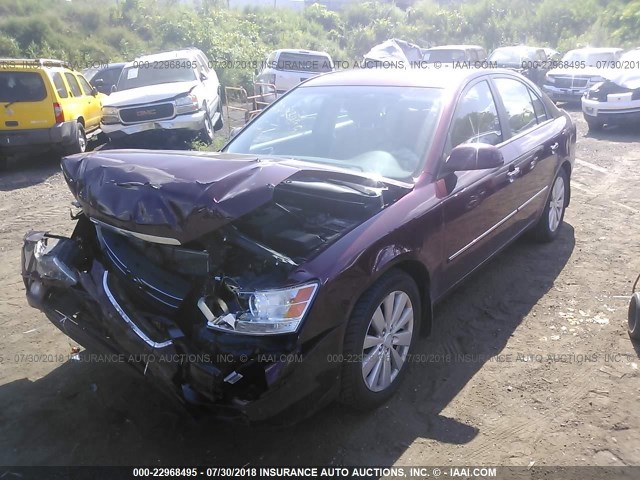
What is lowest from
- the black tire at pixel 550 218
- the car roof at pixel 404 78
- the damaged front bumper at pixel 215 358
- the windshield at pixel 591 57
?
the black tire at pixel 550 218

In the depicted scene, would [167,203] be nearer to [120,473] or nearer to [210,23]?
[120,473]

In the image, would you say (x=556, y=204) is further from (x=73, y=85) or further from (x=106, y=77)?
(x=106, y=77)

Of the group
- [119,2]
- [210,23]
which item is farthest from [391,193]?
[119,2]

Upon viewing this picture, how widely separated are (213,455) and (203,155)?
163 centimetres

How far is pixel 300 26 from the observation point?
35688 mm

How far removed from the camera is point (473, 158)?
139 inches

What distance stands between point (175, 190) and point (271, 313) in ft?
2.38

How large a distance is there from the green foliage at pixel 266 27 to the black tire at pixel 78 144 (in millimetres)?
11349

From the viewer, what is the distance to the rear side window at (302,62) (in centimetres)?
1609

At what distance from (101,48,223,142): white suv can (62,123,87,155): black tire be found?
1.33 feet

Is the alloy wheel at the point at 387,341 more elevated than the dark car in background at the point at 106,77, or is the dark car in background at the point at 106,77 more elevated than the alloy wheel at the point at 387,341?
the dark car in background at the point at 106,77

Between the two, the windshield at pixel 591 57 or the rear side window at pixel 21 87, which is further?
the windshield at pixel 591 57

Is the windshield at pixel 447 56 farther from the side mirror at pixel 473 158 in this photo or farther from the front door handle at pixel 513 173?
the side mirror at pixel 473 158

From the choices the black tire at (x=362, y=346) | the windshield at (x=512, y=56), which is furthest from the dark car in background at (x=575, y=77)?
the black tire at (x=362, y=346)
